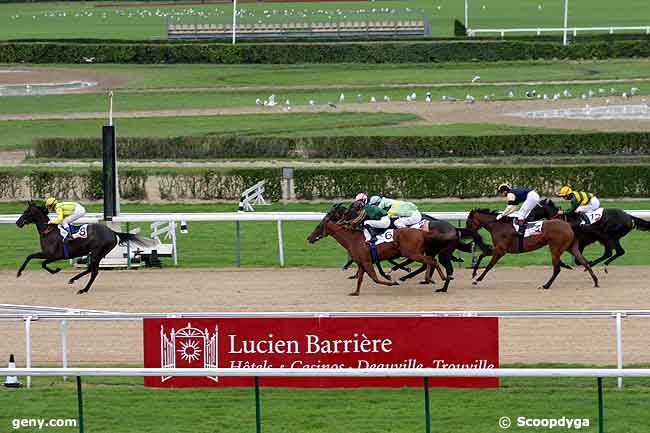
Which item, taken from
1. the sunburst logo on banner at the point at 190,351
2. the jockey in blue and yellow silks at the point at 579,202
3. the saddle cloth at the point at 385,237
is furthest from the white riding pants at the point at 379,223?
the sunburst logo on banner at the point at 190,351

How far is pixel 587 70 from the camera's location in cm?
4597

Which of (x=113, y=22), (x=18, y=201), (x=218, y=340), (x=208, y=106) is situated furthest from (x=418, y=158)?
(x=113, y=22)

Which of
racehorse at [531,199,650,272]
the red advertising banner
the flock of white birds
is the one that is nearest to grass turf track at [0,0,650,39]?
the flock of white birds

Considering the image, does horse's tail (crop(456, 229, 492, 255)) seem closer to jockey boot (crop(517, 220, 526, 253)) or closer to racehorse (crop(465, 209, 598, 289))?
racehorse (crop(465, 209, 598, 289))

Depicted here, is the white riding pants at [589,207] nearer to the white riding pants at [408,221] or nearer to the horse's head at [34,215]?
the white riding pants at [408,221]

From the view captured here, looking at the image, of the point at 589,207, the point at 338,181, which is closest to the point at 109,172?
the point at 589,207

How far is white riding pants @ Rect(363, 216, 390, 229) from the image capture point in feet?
51.6

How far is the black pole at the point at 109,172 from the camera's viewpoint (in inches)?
698

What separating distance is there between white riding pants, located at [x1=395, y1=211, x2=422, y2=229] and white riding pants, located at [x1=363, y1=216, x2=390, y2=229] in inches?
4.3

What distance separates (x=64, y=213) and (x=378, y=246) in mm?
3552

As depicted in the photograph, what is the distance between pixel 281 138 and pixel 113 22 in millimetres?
41607

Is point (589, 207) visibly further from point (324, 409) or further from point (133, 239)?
point (324, 409)

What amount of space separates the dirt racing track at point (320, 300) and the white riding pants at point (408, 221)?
739 millimetres

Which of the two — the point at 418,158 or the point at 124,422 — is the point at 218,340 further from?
the point at 418,158
